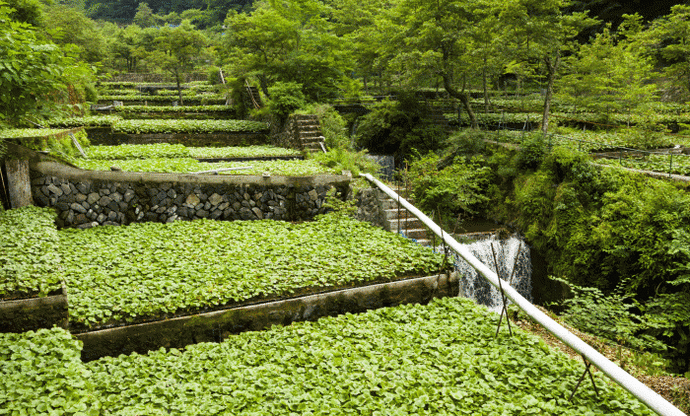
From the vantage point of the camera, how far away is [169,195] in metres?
9.55

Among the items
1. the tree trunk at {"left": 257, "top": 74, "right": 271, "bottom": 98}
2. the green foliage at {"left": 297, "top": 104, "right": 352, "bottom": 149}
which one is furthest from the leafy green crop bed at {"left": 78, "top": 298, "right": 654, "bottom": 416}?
the tree trunk at {"left": 257, "top": 74, "right": 271, "bottom": 98}

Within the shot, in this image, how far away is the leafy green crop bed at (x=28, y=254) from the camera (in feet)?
17.5

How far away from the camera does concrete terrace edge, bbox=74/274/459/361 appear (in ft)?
18.3

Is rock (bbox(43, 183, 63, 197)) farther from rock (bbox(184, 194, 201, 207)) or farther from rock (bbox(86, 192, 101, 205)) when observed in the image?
rock (bbox(184, 194, 201, 207))

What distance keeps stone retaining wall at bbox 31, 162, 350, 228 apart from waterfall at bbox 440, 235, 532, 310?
4.38 metres

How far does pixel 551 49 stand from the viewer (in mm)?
15133

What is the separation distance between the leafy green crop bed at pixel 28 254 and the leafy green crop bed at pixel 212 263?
1.28 feet

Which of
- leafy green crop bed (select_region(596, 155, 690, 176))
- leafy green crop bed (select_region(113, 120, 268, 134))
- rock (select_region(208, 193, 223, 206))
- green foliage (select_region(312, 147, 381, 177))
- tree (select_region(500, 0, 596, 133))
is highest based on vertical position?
tree (select_region(500, 0, 596, 133))

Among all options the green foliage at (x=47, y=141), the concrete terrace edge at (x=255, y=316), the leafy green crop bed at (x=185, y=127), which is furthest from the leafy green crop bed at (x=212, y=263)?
the leafy green crop bed at (x=185, y=127)

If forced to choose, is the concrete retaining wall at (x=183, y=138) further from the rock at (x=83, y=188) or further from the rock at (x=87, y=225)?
the rock at (x=87, y=225)

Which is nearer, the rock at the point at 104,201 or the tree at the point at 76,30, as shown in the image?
the rock at the point at 104,201

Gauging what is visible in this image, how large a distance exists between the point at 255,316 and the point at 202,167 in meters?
6.25

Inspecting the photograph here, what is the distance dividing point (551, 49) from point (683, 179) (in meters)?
7.26

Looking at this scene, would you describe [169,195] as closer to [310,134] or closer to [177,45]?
[310,134]
